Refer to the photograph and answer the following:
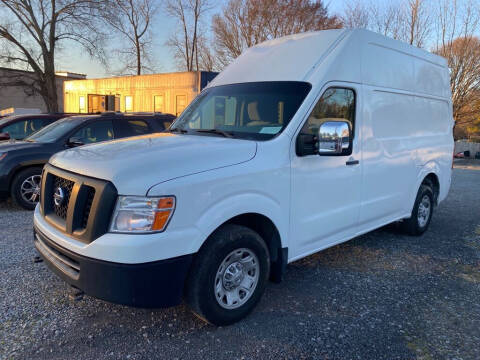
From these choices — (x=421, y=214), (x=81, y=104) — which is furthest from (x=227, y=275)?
(x=81, y=104)

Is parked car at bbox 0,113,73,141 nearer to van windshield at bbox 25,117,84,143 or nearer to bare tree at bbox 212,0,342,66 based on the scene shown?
van windshield at bbox 25,117,84,143

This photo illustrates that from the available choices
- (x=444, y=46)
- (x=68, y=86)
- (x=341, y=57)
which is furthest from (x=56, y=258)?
(x=68, y=86)

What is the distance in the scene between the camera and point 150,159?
9.40 ft

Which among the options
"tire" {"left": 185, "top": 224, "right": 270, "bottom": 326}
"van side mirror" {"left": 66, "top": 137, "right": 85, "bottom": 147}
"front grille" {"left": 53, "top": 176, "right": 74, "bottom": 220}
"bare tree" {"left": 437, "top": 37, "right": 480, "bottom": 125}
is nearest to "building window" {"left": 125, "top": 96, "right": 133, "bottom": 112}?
"bare tree" {"left": 437, "top": 37, "right": 480, "bottom": 125}

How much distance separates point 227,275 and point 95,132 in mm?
5336

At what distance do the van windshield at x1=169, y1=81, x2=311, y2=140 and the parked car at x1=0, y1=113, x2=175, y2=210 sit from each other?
11.6 feet

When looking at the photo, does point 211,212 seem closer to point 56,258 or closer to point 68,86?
point 56,258

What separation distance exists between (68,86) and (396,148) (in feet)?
100

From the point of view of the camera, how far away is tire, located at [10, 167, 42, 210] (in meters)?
6.73

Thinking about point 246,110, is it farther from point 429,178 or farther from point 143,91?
point 143,91

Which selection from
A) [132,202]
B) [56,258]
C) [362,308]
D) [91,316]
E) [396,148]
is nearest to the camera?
[132,202]

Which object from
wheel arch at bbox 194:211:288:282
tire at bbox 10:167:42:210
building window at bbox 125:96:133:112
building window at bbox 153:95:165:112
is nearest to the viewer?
wheel arch at bbox 194:211:288:282

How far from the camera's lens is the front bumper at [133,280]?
2.59 metres

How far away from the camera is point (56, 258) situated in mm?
3037
